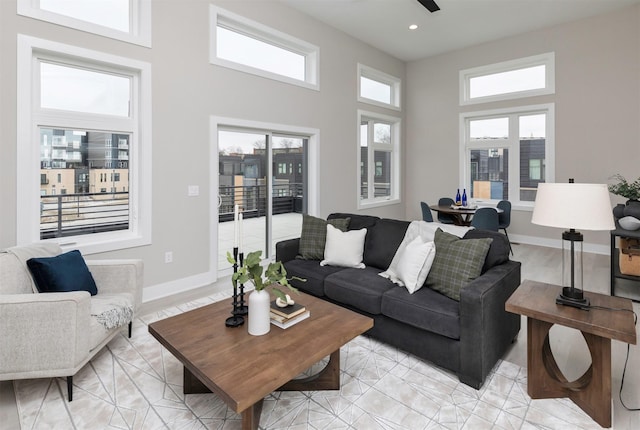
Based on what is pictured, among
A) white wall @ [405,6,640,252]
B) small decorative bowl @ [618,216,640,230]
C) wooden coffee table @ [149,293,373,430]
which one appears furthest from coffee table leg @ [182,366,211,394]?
white wall @ [405,6,640,252]

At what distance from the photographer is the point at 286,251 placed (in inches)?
139

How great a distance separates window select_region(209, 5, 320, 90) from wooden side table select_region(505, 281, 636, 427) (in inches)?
160

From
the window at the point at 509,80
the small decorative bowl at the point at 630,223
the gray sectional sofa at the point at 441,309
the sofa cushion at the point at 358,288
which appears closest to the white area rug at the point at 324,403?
the gray sectional sofa at the point at 441,309

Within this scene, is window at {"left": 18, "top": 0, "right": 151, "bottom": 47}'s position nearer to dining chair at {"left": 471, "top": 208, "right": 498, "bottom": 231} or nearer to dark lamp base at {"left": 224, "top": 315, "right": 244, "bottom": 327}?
dark lamp base at {"left": 224, "top": 315, "right": 244, "bottom": 327}

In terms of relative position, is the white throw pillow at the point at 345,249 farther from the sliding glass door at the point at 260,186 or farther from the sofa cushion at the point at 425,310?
the sliding glass door at the point at 260,186

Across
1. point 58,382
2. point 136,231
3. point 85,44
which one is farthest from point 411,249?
point 85,44

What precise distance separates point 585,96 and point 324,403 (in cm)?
633

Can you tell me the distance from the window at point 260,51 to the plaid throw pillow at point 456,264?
3.43 meters

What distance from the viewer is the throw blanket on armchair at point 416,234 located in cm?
277

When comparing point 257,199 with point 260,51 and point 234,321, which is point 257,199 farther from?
point 234,321

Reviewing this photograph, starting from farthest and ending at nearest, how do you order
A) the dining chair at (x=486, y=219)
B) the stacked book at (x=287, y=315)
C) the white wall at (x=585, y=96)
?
the white wall at (x=585, y=96) → the dining chair at (x=486, y=219) → the stacked book at (x=287, y=315)

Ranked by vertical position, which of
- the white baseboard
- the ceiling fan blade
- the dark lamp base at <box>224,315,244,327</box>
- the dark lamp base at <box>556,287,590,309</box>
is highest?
the ceiling fan blade

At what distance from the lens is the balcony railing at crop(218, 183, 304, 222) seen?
4.52 metres

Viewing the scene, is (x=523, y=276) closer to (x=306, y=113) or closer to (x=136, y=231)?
(x=306, y=113)
